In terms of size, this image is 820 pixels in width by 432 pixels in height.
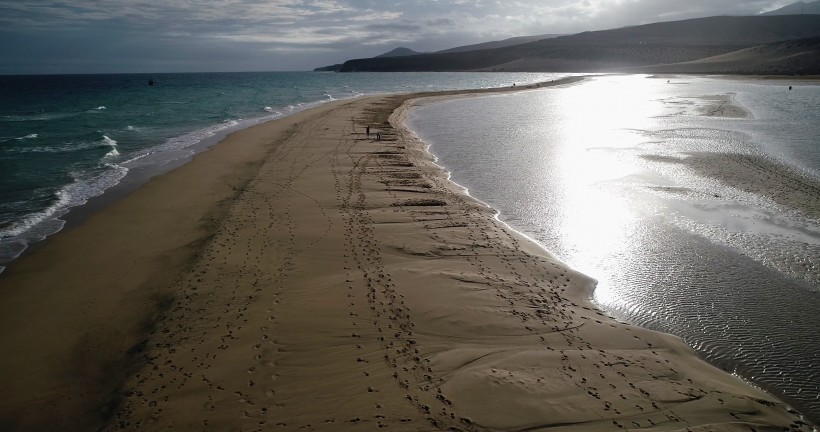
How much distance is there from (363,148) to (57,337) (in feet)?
47.0

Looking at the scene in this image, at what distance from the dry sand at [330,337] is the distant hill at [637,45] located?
151 meters

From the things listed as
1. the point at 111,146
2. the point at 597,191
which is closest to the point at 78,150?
the point at 111,146

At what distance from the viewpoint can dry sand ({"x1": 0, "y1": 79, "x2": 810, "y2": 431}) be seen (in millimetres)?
5098

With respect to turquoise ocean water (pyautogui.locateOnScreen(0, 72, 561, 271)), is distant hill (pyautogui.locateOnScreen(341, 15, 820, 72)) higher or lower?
higher

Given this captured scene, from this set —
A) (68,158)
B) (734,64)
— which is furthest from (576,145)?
(734,64)

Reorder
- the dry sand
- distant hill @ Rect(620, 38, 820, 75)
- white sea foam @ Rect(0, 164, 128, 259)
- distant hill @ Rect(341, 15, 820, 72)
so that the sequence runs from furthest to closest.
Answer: distant hill @ Rect(341, 15, 820, 72), distant hill @ Rect(620, 38, 820, 75), white sea foam @ Rect(0, 164, 128, 259), the dry sand

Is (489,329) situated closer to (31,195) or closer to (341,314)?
(341,314)

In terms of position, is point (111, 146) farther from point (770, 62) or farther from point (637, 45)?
point (637, 45)

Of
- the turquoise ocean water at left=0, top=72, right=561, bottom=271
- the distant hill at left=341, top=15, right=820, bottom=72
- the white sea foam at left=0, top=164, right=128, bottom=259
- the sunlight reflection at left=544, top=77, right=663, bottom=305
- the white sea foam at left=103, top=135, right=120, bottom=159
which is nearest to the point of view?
the sunlight reflection at left=544, top=77, right=663, bottom=305

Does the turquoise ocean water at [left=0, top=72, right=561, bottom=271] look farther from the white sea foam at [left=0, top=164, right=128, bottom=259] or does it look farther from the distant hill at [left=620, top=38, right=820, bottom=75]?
the distant hill at [left=620, top=38, right=820, bottom=75]

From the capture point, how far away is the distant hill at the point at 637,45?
143m

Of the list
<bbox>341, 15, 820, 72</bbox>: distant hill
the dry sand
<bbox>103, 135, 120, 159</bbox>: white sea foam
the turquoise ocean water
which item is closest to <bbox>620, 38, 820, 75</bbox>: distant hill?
<bbox>341, 15, 820, 72</bbox>: distant hill

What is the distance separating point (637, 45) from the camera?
153125 mm

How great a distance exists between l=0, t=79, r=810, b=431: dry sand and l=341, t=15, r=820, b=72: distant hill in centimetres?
15093
